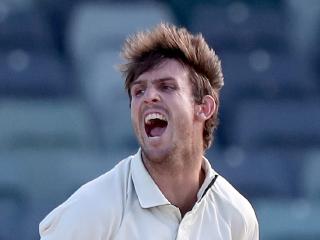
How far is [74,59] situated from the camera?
197 inches

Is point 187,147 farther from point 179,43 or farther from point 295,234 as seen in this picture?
point 295,234

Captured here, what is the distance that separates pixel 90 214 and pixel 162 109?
35 centimetres

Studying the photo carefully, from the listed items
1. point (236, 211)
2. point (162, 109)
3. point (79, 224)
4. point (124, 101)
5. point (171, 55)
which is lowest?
point (79, 224)

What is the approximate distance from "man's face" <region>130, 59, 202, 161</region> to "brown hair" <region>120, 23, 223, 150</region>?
3 centimetres

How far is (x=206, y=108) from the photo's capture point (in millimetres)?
2979

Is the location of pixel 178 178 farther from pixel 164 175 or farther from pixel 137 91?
pixel 137 91

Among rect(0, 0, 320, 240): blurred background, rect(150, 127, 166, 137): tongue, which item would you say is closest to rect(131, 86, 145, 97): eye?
rect(150, 127, 166, 137): tongue

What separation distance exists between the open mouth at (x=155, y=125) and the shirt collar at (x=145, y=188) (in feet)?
0.26

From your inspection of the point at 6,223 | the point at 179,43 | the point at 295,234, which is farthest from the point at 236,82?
the point at 179,43

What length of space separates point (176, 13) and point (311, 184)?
3.43ft

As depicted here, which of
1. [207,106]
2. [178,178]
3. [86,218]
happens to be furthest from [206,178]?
[86,218]

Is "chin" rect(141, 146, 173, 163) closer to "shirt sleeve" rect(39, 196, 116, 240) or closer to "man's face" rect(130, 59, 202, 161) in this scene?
"man's face" rect(130, 59, 202, 161)

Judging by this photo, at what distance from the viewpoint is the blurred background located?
4902 millimetres

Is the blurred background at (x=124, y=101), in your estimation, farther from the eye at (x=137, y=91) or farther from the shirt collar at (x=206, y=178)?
the eye at (x=137, y=91)
